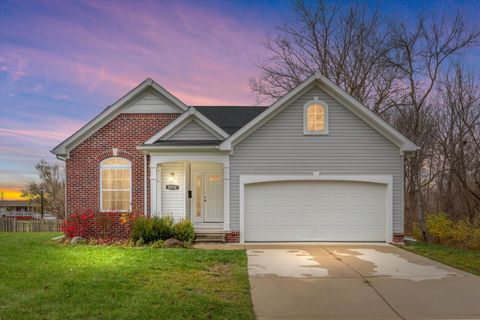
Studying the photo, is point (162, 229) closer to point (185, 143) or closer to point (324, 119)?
point (185, 143)

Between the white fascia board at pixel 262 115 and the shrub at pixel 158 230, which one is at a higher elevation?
the white fascia board at pixel 262 115

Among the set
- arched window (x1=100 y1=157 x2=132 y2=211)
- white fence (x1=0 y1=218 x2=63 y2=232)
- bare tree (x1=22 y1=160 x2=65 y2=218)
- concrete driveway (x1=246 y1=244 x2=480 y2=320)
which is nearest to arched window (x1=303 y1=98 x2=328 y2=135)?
concrete driveway (x1=246 y1=244 x2=480 y2=320)

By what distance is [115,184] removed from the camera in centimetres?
1378

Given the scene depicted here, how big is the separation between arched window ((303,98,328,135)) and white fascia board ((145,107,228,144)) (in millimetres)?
2908

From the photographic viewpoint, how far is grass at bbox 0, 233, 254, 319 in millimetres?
5492

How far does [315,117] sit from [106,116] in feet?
25.4

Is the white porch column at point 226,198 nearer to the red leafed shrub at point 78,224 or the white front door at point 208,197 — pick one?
the white front door at point 208,197

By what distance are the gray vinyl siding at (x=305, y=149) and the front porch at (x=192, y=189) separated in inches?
33.1

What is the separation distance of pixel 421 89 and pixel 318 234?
534 inches

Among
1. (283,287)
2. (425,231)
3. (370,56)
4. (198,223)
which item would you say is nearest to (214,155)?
(198,223)

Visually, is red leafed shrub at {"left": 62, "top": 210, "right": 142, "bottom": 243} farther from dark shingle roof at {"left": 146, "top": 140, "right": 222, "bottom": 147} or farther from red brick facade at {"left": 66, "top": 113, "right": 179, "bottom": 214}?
dark shingle roof at {"left": 146, "top": 140, "right": 222, "bottom": 147}

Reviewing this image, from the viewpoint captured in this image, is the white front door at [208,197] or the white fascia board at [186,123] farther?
the white front door at [208,197]

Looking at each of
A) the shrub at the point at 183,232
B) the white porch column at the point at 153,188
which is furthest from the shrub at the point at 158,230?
the white porch column at the point at 153,188

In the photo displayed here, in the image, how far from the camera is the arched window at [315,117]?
12.9m
